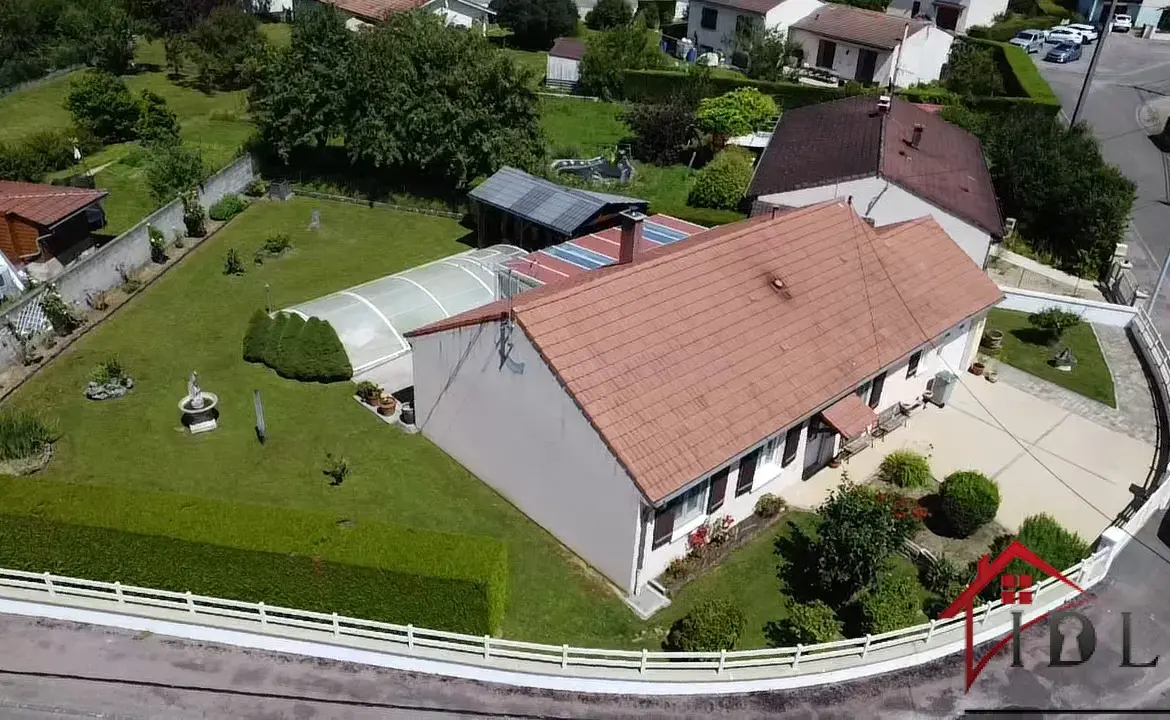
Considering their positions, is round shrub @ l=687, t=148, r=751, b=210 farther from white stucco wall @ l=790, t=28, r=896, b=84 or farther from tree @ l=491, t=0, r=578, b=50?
tree @ l=491, t=0, r=578, b=50

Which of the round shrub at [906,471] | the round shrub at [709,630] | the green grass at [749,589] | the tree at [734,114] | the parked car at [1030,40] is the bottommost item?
the green grass at [749,589]

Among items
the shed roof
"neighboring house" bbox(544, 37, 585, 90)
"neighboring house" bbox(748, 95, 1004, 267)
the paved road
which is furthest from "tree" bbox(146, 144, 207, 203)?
"neighboring house" bbox(544, 37, 585, 90)

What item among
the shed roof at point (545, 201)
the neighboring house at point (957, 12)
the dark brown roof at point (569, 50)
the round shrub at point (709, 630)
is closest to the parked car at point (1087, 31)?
the neighboring house at point (957, 12)

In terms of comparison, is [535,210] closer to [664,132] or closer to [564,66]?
[664,132]

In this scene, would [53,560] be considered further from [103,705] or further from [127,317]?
[127,317]

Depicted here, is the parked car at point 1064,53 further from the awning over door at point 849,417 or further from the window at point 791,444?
the window at point 791,444
